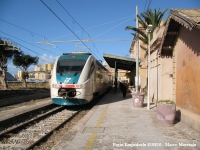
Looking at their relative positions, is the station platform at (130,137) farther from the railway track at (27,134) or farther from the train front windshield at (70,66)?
the train front windshield at (70,66)

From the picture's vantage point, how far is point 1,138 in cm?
712

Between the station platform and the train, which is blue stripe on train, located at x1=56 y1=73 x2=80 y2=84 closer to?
the train

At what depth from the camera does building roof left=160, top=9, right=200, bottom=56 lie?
6.24m

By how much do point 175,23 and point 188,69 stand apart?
1.92 metres

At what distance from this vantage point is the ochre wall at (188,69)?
7355 millimetres

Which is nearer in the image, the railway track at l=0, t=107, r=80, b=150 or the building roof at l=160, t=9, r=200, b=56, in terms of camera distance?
the building roof at l=160, t=9, r=200, b=56

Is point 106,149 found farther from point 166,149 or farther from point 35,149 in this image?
point 35,149

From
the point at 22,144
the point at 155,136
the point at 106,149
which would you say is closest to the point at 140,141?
the point at 155,136

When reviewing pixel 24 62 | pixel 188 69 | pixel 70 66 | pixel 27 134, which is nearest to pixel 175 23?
pixel 188 69

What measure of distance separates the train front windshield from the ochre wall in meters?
5.32

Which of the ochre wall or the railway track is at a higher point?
the ochre wall

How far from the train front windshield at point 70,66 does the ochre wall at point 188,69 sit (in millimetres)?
5317

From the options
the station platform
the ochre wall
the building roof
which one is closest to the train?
the station platform

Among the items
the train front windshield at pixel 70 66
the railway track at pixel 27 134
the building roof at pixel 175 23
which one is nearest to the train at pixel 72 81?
the train front windshield at pixel 70 66
